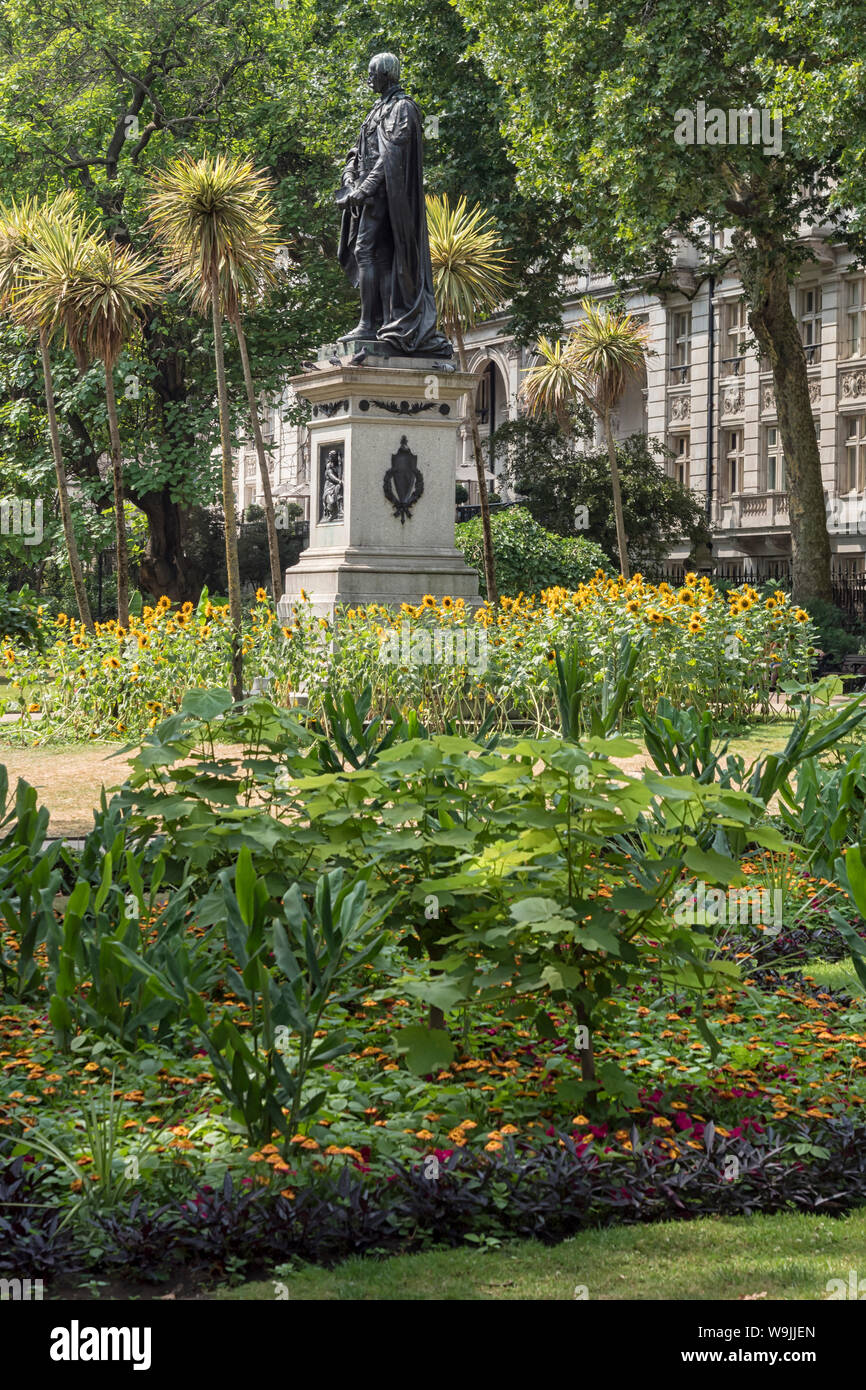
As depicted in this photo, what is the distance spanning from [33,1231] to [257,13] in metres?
29.5

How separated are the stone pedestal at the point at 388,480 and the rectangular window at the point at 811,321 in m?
28.5

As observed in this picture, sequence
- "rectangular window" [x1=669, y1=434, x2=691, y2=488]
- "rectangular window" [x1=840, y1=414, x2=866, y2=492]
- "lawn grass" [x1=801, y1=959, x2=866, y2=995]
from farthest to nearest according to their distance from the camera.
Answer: "rectangular window" [x1=669, y1=434, x2=691, y2=488] < "rectangular window" [x1=840, y1=414, x2=866, y2=492] < "lawn grass" [x1=801, y1=959, x2=866, y2=995]

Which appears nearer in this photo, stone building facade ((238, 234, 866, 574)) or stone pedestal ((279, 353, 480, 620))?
stone pedestal ((279, 353, 480, 620))

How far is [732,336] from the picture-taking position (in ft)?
141

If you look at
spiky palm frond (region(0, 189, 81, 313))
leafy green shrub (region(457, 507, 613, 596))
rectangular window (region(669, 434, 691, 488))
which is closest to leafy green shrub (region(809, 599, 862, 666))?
leafy green shrub (region(457, 507, 613, 596))

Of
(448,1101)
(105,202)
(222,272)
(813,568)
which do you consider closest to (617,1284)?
(448,1101)

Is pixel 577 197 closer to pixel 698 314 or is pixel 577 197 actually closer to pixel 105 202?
pixel 105 202

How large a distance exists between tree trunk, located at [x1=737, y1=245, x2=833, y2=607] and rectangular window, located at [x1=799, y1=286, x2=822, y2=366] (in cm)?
1513

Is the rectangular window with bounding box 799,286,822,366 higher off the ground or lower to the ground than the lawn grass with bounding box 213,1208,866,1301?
higher

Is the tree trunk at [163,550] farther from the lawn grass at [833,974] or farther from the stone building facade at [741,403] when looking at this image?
the lawn grass at [833,974]

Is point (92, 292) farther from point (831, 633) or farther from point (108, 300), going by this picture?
point (831, 633)

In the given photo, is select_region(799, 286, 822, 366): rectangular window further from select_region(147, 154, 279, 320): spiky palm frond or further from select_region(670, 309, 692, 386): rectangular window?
select_region(147, 154, 279, 320): spiky palm frond

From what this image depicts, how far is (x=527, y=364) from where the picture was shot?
50.2 metres

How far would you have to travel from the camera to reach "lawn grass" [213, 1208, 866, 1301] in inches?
130
